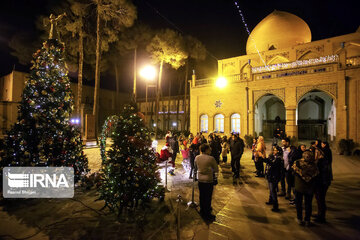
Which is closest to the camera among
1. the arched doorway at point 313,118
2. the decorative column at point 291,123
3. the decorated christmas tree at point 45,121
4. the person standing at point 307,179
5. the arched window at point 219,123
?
the person standing at point 307,179

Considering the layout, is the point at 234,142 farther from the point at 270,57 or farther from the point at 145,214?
the point at 270,57

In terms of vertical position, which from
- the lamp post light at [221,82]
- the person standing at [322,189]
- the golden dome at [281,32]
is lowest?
the person standing at [322,189]

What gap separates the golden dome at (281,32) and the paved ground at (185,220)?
20.5 metres

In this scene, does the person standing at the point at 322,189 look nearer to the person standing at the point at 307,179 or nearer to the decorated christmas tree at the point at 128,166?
the person standing at the point at 307,179

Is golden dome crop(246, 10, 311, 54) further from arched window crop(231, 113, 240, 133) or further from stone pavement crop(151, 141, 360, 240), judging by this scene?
stone pavement crop(151, 141, 360, 240)

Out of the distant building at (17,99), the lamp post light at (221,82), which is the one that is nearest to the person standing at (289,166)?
the distant building at (17,99)

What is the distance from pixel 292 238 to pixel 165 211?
2722mm

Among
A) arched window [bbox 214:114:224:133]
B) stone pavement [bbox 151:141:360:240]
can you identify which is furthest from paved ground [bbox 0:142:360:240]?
arched window [bbox 214:114:224:133]

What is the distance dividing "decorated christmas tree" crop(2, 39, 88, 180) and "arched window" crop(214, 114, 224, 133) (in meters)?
15.8

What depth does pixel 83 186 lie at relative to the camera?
20.6 feet

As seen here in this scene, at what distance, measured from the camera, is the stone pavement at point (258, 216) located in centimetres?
356

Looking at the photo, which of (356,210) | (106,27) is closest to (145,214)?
(356,210)

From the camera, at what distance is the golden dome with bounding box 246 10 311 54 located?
69.4ft

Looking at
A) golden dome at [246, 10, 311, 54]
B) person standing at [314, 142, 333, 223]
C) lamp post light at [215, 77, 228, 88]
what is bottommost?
person standing at [314, 142, 333, 223]
